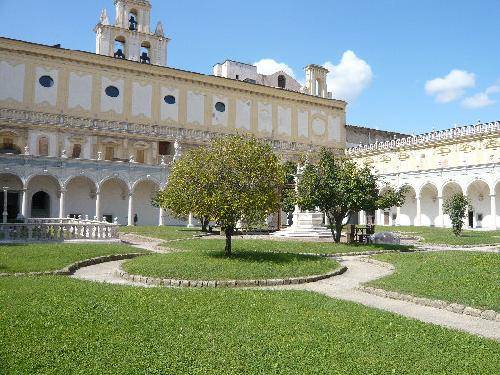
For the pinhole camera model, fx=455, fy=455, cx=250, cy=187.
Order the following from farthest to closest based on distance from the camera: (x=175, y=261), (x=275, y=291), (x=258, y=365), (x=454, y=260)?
(x=454, y=260)
(x=175, y=261)
(x=275, y=291)
(x=258, y=365)

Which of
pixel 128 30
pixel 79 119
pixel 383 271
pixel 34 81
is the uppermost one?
pixel 128 30

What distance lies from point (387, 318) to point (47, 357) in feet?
17.2

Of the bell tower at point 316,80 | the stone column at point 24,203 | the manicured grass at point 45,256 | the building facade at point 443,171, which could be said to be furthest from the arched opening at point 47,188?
the bell tower at point 316,80

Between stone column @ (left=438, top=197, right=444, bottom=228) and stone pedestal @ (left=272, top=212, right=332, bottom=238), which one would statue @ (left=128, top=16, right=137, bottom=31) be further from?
stone column @ (left=438, top=197, right=444, bottom=228)

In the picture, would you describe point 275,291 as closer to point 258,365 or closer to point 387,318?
point 387,318

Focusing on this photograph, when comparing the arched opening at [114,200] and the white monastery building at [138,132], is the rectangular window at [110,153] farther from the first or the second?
the arched opening at [114,200]

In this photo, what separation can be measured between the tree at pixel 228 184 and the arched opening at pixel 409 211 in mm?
41356

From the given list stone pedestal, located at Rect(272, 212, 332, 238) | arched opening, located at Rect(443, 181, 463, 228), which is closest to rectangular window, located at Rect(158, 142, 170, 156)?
stone pedestal, located at Rect(272, 212, 332, 238)

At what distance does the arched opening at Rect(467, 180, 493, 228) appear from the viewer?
45.5m

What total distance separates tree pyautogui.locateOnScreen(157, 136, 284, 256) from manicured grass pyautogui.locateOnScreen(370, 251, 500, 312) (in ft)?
16.3

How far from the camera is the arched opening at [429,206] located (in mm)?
50753

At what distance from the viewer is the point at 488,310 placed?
8250 millimetres

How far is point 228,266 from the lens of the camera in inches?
516

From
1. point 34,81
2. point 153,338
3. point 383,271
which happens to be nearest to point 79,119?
point 34,81
